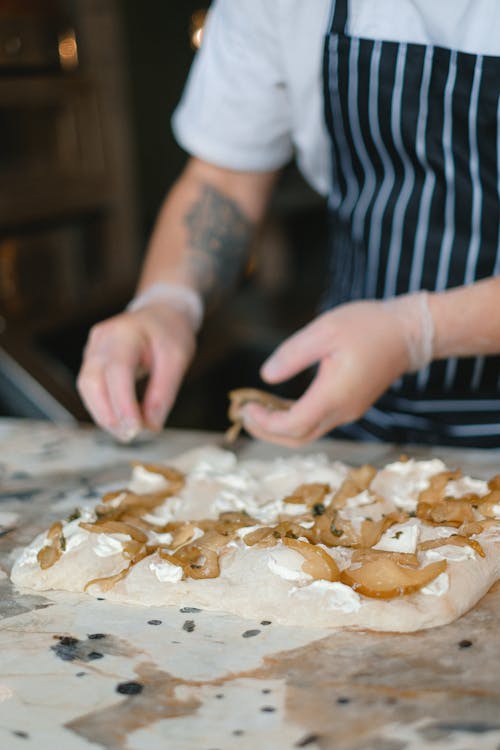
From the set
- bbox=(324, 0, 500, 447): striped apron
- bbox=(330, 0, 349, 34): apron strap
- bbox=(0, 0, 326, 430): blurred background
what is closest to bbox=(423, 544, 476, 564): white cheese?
bbox=(324, 0, 500, 447): striped apron

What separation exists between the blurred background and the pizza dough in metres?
1.16

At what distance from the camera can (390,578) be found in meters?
0.98

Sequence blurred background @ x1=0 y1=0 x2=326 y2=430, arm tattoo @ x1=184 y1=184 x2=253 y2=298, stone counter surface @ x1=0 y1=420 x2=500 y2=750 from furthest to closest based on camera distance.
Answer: blurred background @ x1=0 y1=0 x2=326 y2=430 < arm tattoo @ x1=184 y1=184 x2=253 y2=298 < stone counter surface @ x1=0 y1=420 x2=500 y2=750

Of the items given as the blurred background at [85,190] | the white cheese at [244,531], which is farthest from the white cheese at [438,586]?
the blurred background at [85,190]

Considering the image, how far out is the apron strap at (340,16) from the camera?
4.90 ft

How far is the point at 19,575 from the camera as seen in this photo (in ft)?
3.67

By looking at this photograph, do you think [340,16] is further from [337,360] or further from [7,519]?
[7,519]

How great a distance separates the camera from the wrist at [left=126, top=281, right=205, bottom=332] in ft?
5.62

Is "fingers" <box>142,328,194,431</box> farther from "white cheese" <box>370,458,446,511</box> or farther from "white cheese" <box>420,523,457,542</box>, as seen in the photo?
"white cheese" <box>420,523,457,542</box>

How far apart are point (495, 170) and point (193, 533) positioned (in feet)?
2.56

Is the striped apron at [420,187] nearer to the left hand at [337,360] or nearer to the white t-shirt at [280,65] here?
the white t-shirt at [280,65]

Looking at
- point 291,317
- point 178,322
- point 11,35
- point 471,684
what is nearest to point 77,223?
point 11,35

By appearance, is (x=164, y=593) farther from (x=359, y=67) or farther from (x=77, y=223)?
(x=77, y=223)

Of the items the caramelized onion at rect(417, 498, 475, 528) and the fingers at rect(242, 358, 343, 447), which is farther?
the fingers at rect(242, 358, 343, 447)
